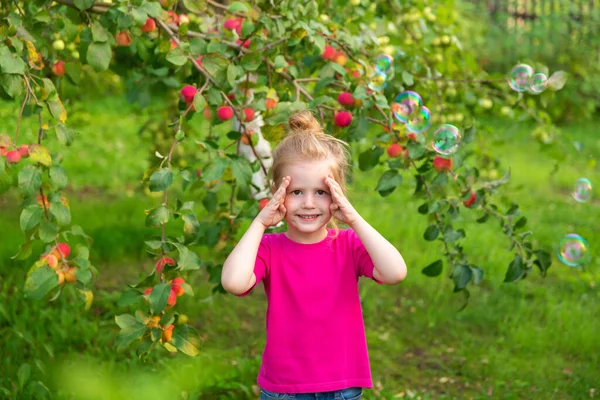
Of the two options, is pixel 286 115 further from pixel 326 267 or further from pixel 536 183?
pixel 536 183

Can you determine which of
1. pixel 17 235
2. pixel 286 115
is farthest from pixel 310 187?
pixel 17 235

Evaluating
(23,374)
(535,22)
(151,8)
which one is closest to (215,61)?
(151,8)

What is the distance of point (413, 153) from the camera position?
2.24 meters

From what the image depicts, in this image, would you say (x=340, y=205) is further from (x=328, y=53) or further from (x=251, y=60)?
(x=328, y=53)

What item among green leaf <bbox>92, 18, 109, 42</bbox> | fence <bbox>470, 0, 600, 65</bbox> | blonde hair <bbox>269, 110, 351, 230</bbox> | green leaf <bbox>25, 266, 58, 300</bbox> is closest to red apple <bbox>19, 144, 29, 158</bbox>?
green leaf <bbox>25, 266, 58, 300</bbox>

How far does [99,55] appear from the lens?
6.95 feet

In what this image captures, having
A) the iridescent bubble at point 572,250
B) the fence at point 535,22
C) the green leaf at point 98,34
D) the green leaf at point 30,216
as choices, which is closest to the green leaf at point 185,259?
the green leaf at point 30,216

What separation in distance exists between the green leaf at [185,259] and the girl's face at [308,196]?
25cm

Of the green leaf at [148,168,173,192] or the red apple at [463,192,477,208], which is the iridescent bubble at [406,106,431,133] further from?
the green leaf at [148,168,173,192]

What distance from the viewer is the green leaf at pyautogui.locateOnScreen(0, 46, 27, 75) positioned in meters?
1.86

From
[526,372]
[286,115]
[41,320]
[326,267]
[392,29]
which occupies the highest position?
[286,115]

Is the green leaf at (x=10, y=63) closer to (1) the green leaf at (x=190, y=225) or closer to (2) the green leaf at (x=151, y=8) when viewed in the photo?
(2) the green leaf at (x=151, y=8)

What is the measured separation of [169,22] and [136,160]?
4.63 meters

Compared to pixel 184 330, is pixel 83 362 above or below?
below
